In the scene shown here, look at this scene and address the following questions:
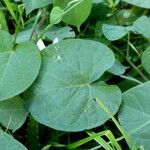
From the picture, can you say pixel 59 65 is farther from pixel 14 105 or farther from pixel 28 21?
pixel 28 21

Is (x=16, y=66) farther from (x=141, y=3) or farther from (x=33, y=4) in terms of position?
(x=141, y=3)

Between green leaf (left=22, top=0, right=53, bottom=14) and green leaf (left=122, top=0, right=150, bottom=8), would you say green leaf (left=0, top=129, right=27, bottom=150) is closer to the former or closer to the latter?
green leaf (left=22, top=0, right=53, bottom=14)

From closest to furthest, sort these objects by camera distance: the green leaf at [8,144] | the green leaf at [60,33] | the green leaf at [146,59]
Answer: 1. the green leaf at [8,144]
2. the green leaf at [146,59]
3. the green leaf at [60,33]

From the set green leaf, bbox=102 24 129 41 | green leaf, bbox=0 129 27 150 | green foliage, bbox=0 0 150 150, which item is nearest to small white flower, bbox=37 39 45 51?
green foliage, bbox=0 0 150 150

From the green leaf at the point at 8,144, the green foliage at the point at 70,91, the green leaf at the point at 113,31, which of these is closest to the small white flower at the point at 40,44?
the green foliage at the point at 70,91

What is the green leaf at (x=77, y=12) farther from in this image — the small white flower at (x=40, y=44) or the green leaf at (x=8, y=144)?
the green leaf at (x=8, y=144)
